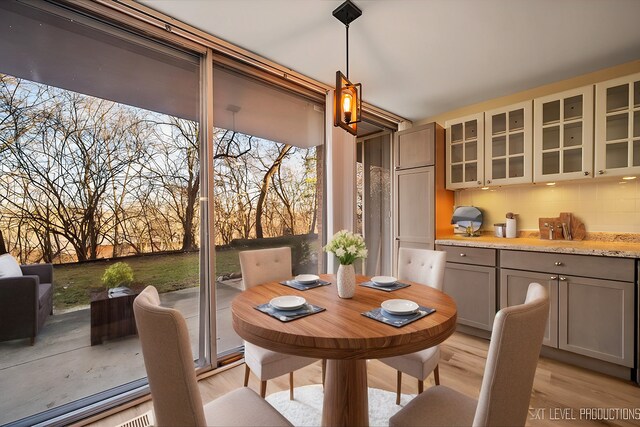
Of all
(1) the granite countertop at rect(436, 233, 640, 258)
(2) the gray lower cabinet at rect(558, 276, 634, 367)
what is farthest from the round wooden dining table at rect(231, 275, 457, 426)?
(2) the gray lower cabinet at rect(558, 276, 634, 367)

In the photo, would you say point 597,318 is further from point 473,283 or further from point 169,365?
point 169,365

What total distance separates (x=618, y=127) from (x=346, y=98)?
7.82ft

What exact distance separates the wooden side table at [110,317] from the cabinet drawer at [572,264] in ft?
10.1

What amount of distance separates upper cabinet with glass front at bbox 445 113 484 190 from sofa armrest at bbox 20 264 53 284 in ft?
11.7

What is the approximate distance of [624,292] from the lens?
2092mm

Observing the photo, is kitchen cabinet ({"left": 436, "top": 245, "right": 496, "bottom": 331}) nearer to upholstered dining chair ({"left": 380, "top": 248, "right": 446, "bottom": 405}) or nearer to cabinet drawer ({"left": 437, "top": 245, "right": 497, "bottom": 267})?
cabinet drawer ({"left": 437, "top": 245, "right": 497, "bottom": 267})

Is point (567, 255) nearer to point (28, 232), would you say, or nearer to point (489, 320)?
point (489, 320)

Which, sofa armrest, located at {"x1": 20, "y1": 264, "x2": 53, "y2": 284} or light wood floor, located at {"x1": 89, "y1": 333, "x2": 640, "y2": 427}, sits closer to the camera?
sofa armrest, located at {"x1": 20, "y1": 264, "x2": 53, "y2": 284}

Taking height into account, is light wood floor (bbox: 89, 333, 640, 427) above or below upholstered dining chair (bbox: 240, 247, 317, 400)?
below

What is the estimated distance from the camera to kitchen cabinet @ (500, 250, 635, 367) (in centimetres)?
209

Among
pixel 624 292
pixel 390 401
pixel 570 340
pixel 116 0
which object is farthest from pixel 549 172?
pixel 116 0

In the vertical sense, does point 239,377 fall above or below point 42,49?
below

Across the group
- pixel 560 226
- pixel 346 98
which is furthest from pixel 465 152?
pixel 346 98

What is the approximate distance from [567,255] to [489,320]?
879 mm
